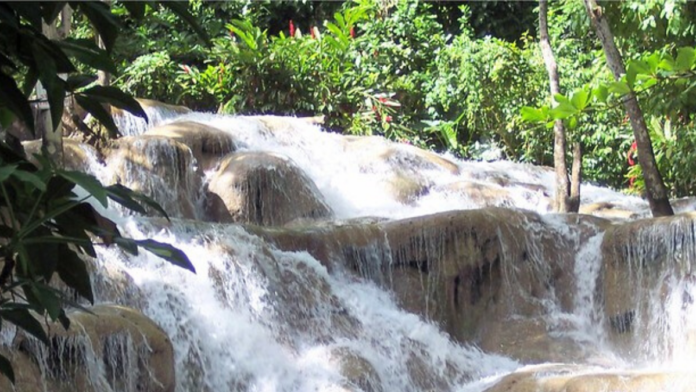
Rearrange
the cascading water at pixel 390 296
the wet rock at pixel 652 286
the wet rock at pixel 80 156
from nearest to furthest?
the cascading water at pixel 390 296
the wet rock at pixel 652 286
the wet rock at pixel 80 156

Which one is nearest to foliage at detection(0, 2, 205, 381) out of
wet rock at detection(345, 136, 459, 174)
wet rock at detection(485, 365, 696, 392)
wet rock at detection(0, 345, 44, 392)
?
wet rock at detection(0, 345, 44, 392)

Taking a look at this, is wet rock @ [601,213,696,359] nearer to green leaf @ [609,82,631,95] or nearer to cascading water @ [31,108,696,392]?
cascading water @ [31,108,696,392]

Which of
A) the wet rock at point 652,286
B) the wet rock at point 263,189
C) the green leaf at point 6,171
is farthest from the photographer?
the wet rock at point 263,189

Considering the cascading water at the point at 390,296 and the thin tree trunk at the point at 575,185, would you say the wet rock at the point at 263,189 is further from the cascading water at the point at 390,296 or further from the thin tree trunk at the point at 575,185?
the thin tree trunk at the point at 575,185

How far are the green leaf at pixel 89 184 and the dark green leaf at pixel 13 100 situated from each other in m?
0.11

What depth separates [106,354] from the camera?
7.88m

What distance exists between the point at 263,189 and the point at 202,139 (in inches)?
55.2

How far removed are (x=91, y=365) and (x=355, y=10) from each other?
14.2 metres

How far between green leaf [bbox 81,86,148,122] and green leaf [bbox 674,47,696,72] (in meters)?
0.91

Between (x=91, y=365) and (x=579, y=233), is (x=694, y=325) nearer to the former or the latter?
(x=579, y=233)

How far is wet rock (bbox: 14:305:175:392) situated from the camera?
7527mm

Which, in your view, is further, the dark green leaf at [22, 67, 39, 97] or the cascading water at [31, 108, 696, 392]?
the cascading water at [31, 108, 696, 392]

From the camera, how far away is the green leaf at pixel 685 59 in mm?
1919

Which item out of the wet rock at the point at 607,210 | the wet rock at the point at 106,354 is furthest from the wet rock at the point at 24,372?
→ the wet rock at the point at 607,210
